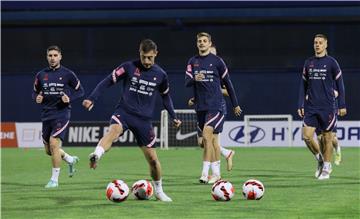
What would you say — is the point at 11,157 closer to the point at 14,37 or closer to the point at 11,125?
the point at 11,125

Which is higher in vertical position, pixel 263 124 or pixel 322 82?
pixel 322 82

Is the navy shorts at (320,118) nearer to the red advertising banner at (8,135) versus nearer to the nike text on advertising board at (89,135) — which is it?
the nike text on advertising board at (89,135)

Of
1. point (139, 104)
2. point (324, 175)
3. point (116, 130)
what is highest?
point (139, 104)

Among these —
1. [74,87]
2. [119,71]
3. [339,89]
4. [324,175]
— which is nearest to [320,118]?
[339,89]

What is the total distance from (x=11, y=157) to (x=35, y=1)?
43.5 feet

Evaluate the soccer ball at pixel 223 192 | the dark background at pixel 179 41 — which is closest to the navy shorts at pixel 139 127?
the soccer ball at pixel 223 192

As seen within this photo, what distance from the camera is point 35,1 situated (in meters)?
39.6

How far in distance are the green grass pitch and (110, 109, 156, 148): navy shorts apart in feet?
2.77

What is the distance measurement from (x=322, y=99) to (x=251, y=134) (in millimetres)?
17254

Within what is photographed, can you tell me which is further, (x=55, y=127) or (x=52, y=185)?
(x=55, y=127)

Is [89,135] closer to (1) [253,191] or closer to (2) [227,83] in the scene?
(2) [227,83]

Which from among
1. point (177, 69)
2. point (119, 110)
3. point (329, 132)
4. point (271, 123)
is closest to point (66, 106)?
point (119, 110)

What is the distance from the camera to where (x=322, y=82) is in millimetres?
17375

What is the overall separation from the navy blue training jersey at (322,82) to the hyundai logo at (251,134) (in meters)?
16.9
